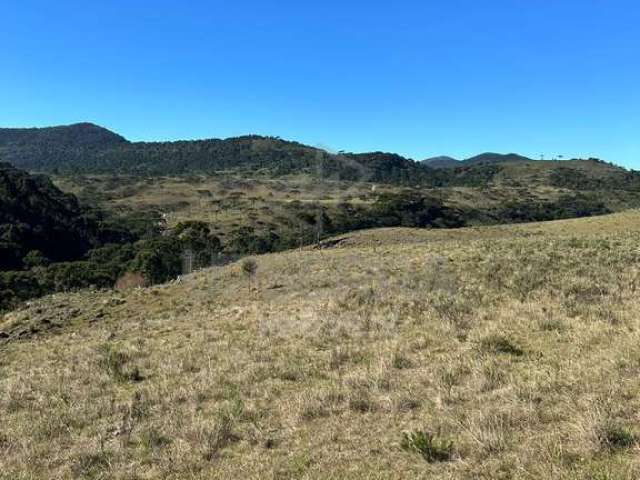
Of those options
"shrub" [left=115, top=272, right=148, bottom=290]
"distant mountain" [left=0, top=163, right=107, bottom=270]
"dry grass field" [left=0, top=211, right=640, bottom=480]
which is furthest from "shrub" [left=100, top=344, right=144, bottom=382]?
"distant mountain" [left=0, top=163, right=107, bottom=270]

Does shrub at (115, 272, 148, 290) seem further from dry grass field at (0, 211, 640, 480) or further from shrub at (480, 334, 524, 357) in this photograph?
shrub at (480, 334, 524, 357)

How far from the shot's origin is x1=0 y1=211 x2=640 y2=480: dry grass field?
5.37m

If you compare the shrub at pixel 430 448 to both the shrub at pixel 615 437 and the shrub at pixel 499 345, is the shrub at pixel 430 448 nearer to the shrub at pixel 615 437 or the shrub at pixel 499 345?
the shrub at pixel 615 437

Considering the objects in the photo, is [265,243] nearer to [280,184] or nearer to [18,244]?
[18,244]

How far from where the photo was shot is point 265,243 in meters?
68.5

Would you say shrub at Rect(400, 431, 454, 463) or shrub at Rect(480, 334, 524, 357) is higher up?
shrub at Rect(480, 334, 524, 357)

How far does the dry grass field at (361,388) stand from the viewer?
537 cm

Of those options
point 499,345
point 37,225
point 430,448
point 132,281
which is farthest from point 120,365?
point 37,225

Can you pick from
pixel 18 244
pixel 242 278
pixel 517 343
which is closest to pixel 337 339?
pixel 517 343

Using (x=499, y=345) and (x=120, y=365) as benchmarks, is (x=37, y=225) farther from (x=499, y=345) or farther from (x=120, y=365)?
(x=499, y=345)

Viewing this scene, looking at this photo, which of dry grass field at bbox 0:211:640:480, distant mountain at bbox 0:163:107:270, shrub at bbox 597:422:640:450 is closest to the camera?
shrub at bbox 597:422:640:450

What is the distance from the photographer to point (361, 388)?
7.59m

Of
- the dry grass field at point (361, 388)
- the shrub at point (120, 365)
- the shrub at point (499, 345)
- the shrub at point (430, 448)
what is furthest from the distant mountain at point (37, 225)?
the shrub at point (430, 448)

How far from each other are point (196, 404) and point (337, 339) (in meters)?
4.01
